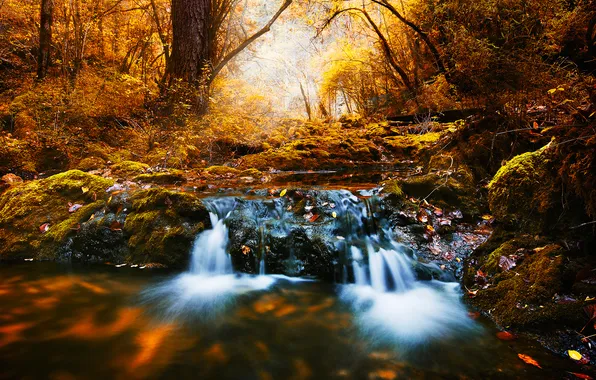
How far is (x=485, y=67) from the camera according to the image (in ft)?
12.4

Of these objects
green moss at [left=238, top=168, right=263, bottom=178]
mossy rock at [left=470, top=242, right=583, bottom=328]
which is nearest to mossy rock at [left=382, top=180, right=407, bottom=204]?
mossy rock at [left=470, top=242, right=583, bottom=328]

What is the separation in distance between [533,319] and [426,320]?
33.1 inches

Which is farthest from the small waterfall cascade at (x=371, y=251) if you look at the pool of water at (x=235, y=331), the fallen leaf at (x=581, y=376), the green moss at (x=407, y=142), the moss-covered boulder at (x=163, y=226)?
the green moss at (x=407, y=142)

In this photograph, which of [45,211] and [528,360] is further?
[45,211]

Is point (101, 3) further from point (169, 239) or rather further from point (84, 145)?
point (169, 239)

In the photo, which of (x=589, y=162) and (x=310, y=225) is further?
(x=310, y=225)

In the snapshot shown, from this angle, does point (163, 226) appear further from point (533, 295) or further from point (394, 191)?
point (533, 295)

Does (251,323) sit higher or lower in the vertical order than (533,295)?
lower

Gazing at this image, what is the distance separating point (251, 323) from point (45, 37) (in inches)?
400

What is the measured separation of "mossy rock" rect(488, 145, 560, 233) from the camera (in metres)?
2.94

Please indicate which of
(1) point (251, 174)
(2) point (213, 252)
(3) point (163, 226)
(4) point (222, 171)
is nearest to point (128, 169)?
(4) point (222, 171)

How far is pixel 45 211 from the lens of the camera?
4352 millimetres

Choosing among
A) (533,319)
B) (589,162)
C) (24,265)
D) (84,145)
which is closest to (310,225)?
(533,319)

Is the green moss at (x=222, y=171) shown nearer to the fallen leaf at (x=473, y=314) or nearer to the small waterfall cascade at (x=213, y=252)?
the small waterfall cascade at (x=213, y=252)
